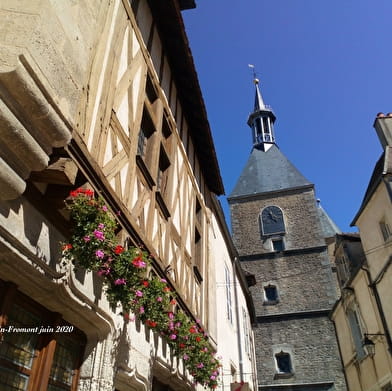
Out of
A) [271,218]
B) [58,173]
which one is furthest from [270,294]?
[58,173]

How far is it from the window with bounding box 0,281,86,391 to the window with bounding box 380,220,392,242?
26.7 ft

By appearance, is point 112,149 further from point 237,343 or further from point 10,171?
point 237,343

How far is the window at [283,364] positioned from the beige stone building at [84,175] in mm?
15776

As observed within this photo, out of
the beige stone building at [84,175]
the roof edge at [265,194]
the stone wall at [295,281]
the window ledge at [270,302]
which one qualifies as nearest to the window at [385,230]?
the beige stone building at [84,175]

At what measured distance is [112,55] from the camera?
365 centimetres

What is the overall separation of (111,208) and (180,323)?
1.86 metres

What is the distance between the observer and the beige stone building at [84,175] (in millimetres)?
2080

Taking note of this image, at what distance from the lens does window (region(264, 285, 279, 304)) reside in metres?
22.1

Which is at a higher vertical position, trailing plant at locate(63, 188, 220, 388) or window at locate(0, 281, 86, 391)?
trailing plant at locate(63, 188, 220, 388)

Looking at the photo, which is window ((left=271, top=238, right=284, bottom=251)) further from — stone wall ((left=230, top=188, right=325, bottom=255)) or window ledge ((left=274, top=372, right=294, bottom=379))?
window ledge ((left=274, top=372, right=294, bottom=379))

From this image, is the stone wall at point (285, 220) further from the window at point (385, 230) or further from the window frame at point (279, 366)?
the window at point (385, 230)

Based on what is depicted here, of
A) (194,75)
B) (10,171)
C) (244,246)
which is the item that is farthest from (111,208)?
(244,246)

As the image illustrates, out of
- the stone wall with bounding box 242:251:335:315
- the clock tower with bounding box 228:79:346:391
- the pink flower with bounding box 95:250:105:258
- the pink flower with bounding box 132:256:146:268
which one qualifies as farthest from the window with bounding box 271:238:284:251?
the pink flower with bounding box 95:250:105:258

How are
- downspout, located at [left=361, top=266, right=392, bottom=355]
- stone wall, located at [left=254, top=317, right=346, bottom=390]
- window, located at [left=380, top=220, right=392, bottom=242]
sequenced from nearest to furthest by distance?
1. downspout, located at [left=361, top=266, right=392, bottom=355]
2. window, located at [left=380, top=220, right=392, bottom=242]
3. stone wall, located at [left=254, top=317, right=346, bottom=390]
